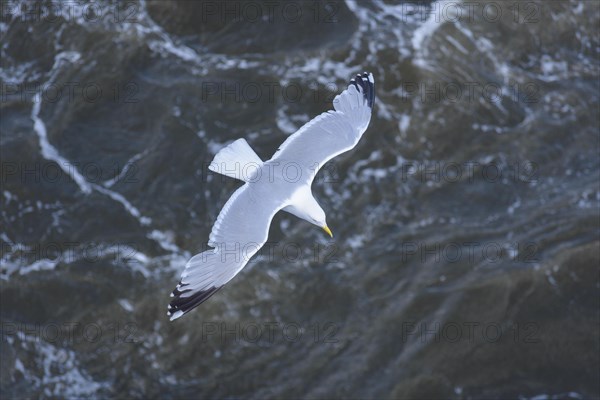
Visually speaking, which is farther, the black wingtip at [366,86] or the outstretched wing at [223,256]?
the black wingtip at [366,86]

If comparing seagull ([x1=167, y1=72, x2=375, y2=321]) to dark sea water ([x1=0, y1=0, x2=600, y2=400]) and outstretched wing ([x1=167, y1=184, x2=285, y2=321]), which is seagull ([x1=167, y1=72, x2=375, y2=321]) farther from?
dark sea water ([x1=0, y1=0, x2=600, y2=400])

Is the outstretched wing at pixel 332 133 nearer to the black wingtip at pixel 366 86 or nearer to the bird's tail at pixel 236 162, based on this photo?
the black wingtip at pixel 366 86

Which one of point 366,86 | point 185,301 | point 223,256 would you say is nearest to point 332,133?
point 366,86

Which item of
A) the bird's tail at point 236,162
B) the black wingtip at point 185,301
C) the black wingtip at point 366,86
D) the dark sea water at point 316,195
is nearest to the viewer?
the black wingtip at point 185,301

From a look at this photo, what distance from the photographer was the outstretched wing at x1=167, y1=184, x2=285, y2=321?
5570 mm

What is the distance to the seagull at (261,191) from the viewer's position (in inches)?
221

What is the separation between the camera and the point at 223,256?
5.64 metres

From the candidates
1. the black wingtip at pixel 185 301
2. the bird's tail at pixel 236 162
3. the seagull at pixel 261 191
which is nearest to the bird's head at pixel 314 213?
the seagull at pixel 261 191

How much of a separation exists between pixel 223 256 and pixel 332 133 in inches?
43.8

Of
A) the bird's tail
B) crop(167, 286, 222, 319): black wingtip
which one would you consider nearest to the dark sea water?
the bird's tail

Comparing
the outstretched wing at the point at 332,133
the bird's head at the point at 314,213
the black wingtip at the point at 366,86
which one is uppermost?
the black wingtip at the point at 366,86

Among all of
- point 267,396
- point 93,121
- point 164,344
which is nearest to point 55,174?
point 93,121

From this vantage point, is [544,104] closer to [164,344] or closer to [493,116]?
[493,116]

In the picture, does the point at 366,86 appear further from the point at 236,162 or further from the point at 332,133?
the point at 236,162
